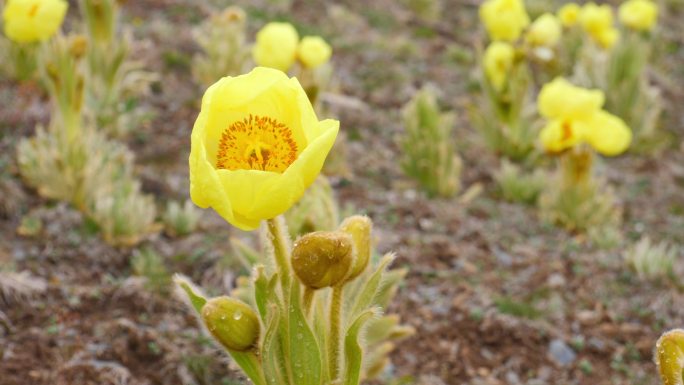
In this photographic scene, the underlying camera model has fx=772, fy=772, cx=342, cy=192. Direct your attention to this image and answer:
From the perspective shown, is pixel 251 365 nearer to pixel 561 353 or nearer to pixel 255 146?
pixel 255 146

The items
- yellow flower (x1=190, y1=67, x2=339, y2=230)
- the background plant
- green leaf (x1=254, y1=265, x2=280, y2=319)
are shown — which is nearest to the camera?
yellow flower (x1=190, y1=67, x2=339, y2=230)

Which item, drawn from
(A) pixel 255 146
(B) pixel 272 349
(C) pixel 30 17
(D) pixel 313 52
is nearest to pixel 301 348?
(B) pixel 272 349

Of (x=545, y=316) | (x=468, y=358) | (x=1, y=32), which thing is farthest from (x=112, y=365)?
(x=1, y=32)

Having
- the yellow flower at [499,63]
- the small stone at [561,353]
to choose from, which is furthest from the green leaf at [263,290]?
the yellow flower at [499,63]

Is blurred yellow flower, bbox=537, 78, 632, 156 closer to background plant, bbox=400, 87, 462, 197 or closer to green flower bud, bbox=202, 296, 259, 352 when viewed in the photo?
background plant, bbox=400, 87, 462, 197

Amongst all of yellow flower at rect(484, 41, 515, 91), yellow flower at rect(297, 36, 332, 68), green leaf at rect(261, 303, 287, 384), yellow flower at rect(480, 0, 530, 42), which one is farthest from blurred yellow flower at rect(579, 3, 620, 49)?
green leaf at rect(261, 303, 287, 384)

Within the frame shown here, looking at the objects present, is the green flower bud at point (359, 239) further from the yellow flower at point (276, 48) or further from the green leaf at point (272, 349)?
the yellow flower at point (276, 48)
